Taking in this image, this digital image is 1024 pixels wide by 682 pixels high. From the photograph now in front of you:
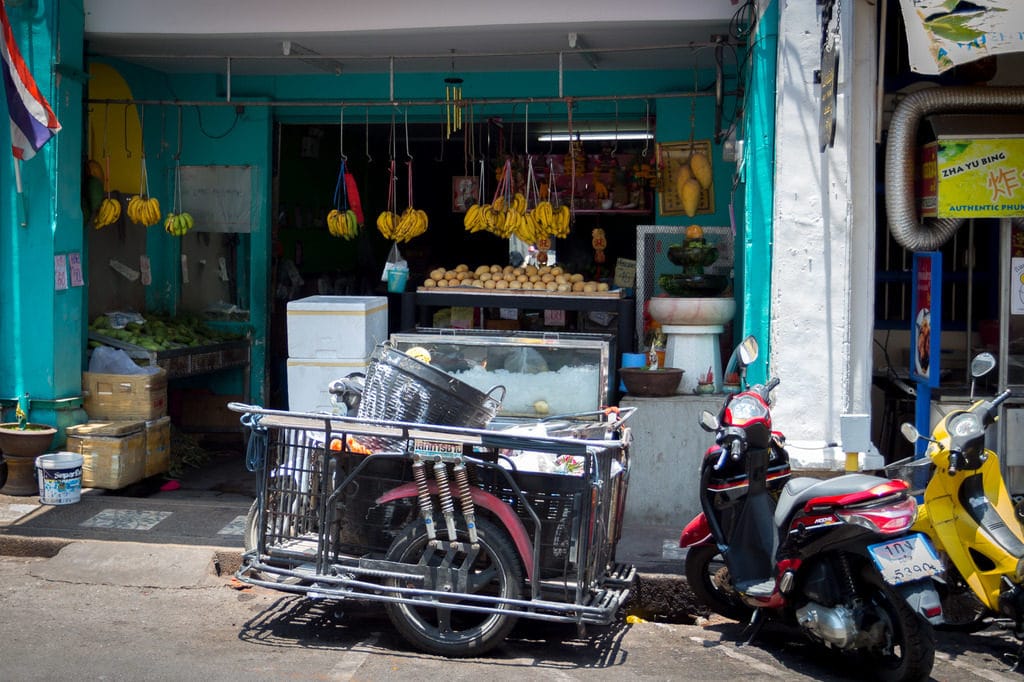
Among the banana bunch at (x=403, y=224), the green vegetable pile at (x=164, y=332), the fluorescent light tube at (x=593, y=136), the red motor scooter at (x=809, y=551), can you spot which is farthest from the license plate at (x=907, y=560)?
the fluorescent light tube at (x=593, y=136)

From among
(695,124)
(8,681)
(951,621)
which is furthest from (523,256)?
(8,681)

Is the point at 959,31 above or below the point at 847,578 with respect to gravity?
above

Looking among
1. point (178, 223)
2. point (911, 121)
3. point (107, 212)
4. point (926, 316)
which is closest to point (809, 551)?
point (926, 316)

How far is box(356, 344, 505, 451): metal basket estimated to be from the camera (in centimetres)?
568

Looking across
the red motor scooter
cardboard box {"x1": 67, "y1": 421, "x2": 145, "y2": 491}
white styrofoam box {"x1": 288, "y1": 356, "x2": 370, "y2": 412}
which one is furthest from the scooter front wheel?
cardboard box {"x1": 67, "y1": 421, "x2": 145, "y2": 491}

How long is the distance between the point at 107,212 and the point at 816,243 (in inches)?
241

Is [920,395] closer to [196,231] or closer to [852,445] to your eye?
[852,445]

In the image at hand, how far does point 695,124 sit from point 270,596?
5.77 meters

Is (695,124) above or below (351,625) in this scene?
above

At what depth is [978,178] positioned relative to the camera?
7277 mm

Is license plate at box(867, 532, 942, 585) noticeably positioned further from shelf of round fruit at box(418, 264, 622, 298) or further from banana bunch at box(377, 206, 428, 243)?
banana bunch at box(377, 206, 428, 243)

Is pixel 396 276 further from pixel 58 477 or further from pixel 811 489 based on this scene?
pixel 811 489

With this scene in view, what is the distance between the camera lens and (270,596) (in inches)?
254

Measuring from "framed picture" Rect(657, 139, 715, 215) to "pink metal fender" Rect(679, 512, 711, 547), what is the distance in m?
4.33
